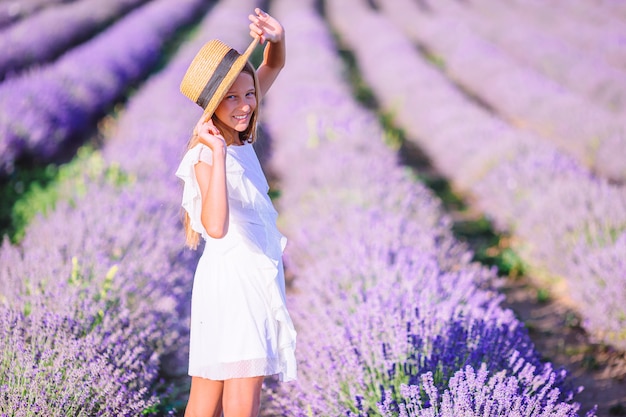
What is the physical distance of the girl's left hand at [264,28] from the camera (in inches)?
74.3

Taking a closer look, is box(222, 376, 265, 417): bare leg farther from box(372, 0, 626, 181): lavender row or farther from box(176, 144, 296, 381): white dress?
box(372, 0, 626, 181): lavender row

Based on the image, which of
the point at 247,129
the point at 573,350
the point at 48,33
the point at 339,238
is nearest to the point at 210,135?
the point at 247,129

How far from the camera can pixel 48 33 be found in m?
10.4

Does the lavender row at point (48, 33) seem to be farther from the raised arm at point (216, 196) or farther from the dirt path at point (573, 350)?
the raised arm at point (216, 196)

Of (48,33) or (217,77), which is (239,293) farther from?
(48,33)

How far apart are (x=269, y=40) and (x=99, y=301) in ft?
4.60

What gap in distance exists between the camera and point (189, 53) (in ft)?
33.0

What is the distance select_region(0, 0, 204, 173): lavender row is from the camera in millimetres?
5750

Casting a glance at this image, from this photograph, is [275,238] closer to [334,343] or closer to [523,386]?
[334,343]

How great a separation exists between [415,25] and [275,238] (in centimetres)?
1616

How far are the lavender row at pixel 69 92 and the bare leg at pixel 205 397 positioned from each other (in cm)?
425

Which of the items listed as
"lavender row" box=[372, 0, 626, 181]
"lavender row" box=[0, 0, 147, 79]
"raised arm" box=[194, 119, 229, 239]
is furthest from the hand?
"lavender row" box=[0, 0, 147, 79]

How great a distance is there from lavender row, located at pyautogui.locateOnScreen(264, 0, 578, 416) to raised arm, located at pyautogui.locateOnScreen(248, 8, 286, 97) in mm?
1034

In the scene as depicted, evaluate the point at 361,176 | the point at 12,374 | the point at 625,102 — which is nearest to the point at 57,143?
the point at 361,176
